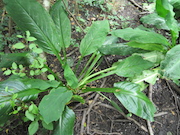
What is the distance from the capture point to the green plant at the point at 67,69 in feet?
3.78

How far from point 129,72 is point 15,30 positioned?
168 cm

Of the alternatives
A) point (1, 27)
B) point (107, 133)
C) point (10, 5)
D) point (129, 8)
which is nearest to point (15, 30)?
point (1, 27)

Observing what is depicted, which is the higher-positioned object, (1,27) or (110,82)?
(1,27)

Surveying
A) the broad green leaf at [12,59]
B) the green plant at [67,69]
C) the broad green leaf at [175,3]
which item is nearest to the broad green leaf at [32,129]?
the green plant at [67,69]

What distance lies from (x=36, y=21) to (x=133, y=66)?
1111mm

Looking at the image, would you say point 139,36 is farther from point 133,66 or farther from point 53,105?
point 53,105

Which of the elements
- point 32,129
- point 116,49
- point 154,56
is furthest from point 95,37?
point 32,129

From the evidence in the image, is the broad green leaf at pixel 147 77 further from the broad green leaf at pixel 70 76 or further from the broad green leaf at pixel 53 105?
the broad green leaf at pixel 53 105

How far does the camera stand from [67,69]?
1.28 metres

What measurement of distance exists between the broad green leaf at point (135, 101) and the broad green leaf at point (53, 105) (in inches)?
20.6

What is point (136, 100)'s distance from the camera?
1.37 meters

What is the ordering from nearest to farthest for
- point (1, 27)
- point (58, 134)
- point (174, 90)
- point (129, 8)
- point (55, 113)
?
1. point (55, 113)
2. point (58, 134)
3. point (174, 90)
4. point (1, 27)
5. point (129, 8)

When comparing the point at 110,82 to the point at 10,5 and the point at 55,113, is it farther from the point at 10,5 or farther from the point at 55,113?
the point at 10,5

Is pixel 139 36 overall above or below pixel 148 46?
above
